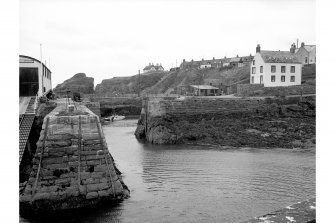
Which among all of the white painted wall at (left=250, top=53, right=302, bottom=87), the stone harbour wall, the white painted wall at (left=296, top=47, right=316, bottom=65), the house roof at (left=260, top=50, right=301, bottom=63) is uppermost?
the white painted wall at (left=296, top=47, right=316, bottom=65)

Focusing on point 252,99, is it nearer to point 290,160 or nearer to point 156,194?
point 290,160

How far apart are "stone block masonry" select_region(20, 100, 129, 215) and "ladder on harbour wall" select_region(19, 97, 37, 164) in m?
3.27

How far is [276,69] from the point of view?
5131 cm

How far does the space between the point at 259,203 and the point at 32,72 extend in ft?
70.0

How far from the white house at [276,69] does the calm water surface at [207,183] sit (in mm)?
26591

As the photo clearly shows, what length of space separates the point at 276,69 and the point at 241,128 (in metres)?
22.6

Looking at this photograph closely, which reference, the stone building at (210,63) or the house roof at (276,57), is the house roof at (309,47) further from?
the stone building at (210,63)

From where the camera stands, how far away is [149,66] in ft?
539

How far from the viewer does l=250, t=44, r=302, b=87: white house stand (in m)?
51.0

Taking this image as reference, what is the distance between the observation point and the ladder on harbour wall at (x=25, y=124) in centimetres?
1640

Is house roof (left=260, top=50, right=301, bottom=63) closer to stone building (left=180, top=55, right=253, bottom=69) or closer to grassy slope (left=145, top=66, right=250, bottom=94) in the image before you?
grassy slope (left=145, top=66, right=250, bottom=94)

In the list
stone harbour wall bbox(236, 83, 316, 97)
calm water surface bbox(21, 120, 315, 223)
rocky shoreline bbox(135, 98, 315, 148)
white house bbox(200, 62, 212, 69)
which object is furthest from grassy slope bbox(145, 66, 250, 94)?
calm water surface bbox(21, 120, 315, 223)

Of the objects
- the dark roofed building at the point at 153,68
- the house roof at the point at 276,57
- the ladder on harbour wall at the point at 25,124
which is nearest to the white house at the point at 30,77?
the ladder on harbour wall at the point at 25,124
